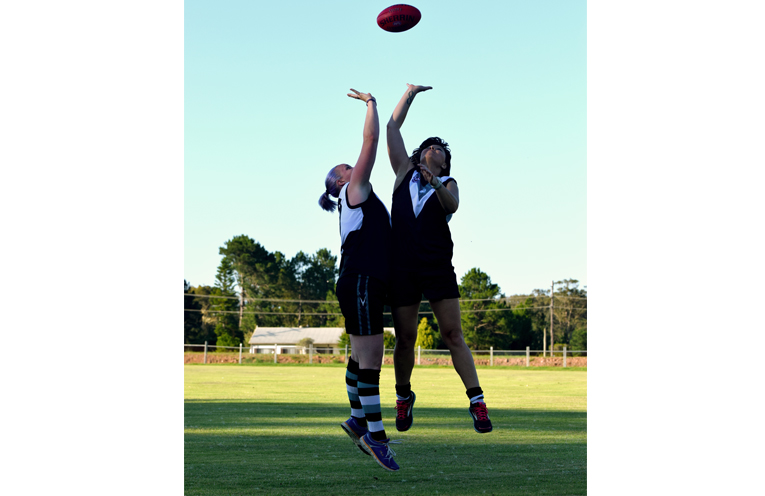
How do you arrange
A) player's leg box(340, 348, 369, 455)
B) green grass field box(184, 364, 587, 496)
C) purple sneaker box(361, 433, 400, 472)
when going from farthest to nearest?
green grass field box(184, 364, 587, 496) → player's leg box(340, 348, 369, 455) → purple sneaker box(361, 433, 400, 472)

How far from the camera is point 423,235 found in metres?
4.68

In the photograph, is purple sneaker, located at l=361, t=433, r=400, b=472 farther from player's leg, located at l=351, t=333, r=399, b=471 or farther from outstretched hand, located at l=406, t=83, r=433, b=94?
outstretched hand, located at l=406, t=83, r=433, b=94

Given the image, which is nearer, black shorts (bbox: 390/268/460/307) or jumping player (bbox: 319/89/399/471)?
jumping player (bbox: 319/89/399/471)

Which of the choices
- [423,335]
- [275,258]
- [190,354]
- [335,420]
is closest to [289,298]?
[275,258]

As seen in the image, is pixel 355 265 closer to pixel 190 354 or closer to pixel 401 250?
pixel 401 250

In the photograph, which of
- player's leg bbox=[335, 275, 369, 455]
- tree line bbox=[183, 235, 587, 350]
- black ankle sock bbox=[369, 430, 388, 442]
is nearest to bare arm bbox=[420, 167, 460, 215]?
player's leg bbox=[335, 275, 369, 455]

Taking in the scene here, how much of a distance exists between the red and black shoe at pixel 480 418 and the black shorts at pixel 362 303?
90 cm

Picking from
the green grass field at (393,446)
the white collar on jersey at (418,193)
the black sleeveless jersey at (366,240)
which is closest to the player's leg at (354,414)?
the green grass field at (393,446)

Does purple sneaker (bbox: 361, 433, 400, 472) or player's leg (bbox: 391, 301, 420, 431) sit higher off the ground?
player's leg (bbox: 391, 301, 420, 431)

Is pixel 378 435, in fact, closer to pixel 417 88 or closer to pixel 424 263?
pixel 424 263

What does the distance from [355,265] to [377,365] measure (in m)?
0.70

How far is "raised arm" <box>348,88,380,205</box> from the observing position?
4.36 m

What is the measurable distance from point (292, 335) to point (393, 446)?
168ft

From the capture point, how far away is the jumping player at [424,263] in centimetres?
463
